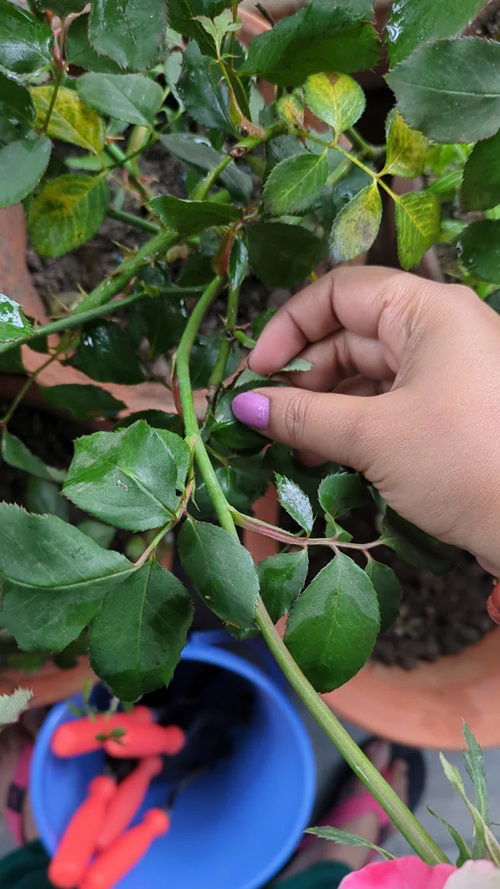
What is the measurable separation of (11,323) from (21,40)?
0.42 feet

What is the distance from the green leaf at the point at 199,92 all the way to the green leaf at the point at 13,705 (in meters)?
0.30

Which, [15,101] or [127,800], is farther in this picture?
[127,800]

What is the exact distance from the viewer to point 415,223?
347 millimetres

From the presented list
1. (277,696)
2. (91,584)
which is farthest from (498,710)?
(91,584)

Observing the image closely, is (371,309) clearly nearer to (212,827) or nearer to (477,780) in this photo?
(477,780)

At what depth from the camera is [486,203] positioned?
0.32 m

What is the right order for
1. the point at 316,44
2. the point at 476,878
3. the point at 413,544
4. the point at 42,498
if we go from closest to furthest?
the point at 476,878
the point at 316,44
the point at 413,544
the point at 42,498

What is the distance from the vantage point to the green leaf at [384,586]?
0.40 m

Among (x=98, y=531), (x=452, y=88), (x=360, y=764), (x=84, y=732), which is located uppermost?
(x=452, y=88)

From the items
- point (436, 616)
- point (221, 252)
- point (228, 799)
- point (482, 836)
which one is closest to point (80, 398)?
point (221, 252)

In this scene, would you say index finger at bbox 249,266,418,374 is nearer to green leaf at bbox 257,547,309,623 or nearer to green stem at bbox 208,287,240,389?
green stem at bbox 208,287,240,389

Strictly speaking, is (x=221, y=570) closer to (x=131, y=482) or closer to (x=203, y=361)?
(x=131, y=482)

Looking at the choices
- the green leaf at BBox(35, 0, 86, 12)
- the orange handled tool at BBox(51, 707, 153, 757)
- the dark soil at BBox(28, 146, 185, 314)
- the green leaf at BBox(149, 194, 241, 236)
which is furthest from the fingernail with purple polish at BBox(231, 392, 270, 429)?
the orange handled tool at BBox(51, 707, 153, 757)

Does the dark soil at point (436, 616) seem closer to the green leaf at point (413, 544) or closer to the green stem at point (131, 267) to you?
the green leaf at point (413, 544)
